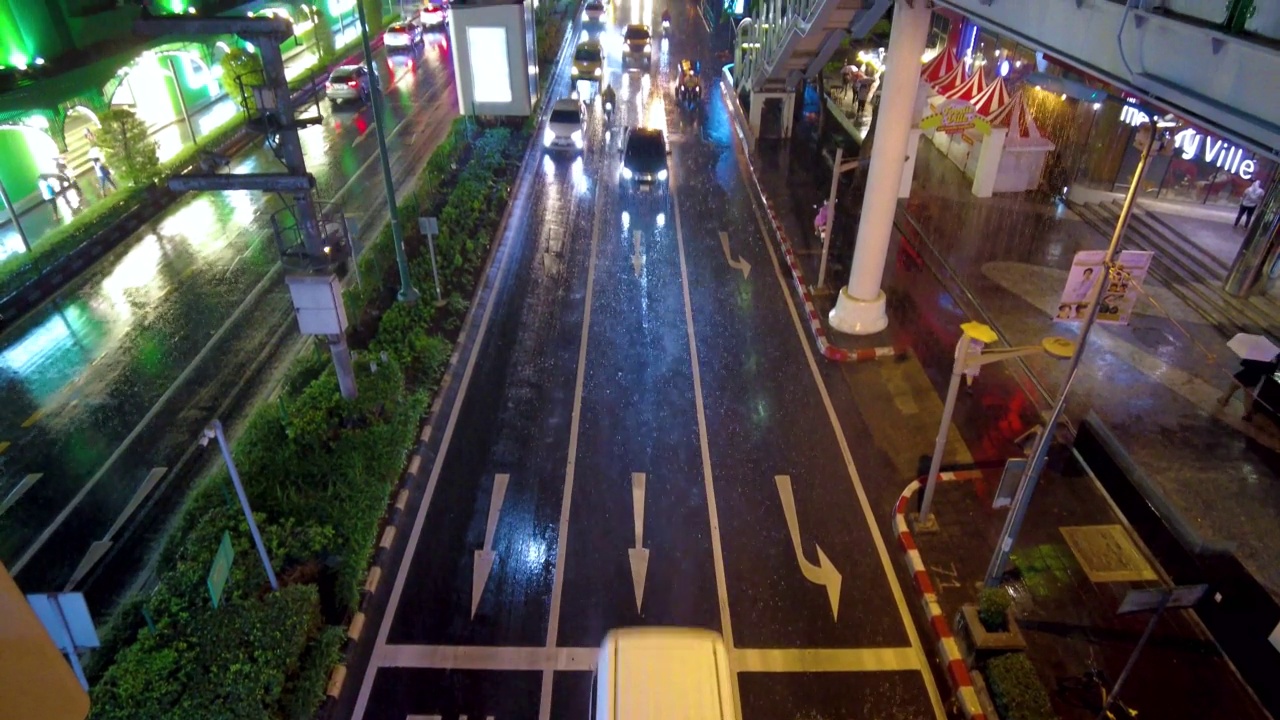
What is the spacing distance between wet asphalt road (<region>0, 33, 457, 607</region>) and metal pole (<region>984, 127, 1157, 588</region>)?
1144cm

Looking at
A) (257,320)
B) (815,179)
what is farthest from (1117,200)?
(257,320)

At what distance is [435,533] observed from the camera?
434 inches

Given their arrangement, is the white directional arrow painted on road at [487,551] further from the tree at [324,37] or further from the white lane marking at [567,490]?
the tree at [324,37]

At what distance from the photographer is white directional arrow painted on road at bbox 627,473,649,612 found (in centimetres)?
1025

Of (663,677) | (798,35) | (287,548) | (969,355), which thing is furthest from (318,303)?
(798,35)

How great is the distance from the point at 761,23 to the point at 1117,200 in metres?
12.5

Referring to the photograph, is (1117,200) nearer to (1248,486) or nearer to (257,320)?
(1248,486)

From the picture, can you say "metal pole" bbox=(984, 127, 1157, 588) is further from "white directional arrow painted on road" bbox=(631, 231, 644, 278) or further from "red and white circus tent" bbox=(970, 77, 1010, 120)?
"white directional arrow painted on road" bbox=(631, 231, 644, 278)

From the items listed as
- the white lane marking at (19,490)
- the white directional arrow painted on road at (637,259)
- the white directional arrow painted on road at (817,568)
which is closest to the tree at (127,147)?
the white lane marking at (19,490)

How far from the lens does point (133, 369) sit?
14680mm

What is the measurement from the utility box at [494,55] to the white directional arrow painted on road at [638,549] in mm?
18876

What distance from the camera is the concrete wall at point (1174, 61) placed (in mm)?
5574

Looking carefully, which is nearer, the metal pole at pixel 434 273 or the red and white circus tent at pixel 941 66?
the metal pole at pixel 434 273

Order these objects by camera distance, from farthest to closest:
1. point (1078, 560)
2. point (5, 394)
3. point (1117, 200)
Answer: point (1117, 200) → point (5, 394) → point (1078, 560)
